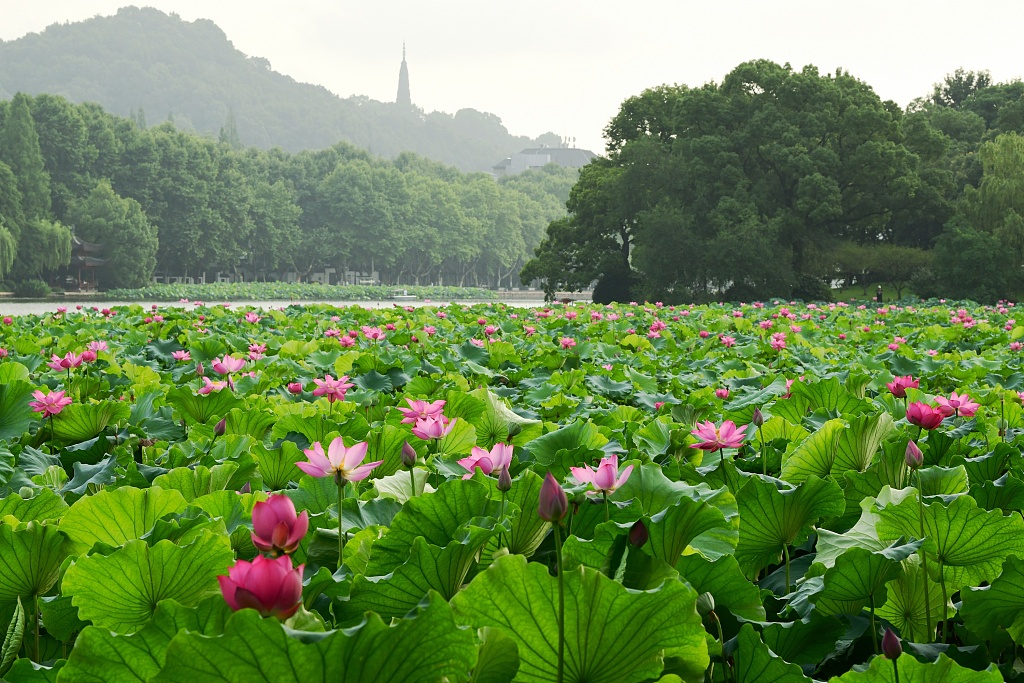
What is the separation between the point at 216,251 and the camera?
55.0 m

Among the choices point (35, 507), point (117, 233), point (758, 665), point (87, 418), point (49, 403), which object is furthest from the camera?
point (117, 233)

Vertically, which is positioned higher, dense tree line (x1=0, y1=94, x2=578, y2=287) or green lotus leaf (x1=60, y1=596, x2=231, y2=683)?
dense tree line (x1=0, y1=94, x2=578, y2=287)

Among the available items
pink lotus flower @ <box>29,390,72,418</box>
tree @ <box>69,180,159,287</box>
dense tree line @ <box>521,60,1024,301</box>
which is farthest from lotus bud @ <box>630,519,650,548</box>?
tree @ <box>69,180,159,287</box>

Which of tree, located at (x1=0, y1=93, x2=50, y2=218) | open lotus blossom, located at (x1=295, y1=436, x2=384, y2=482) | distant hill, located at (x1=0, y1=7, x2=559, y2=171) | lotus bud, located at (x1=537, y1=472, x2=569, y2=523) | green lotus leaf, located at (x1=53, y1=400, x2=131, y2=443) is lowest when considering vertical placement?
green lotus leaf, located at (x1=53, y1=400, x2=131, y2=443)

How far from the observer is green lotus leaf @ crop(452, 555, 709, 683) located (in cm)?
72

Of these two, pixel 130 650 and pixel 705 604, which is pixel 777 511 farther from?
pixel 130 650

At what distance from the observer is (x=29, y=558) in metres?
1.01

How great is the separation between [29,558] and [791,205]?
28.3 metres

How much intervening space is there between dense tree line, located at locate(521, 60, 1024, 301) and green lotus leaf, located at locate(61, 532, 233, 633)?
2510 centimetres

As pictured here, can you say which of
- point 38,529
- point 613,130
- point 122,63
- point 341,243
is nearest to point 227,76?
point 122,63

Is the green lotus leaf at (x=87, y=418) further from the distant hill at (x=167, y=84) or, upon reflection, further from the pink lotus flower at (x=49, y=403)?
the distant hill at (x=167, y=84)

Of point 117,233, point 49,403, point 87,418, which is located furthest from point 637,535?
point 117,233

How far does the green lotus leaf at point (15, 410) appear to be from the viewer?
225 cm

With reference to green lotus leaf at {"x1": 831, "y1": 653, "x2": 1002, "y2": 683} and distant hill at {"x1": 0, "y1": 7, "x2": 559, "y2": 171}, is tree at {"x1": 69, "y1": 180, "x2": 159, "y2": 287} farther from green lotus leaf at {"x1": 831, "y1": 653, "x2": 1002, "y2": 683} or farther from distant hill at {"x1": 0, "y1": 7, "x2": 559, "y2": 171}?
distant hill at {"x1": 0, "y1": 7, "x2": 559, "y2": 171}
